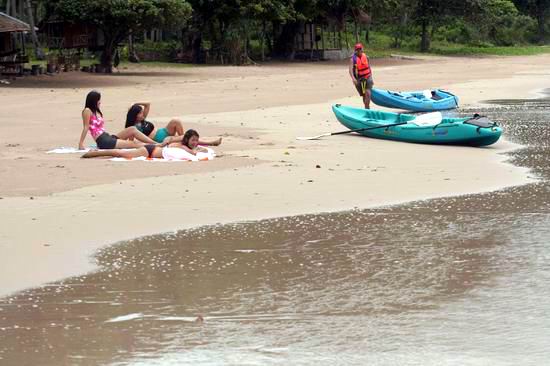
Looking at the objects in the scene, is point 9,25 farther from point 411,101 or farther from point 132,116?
point 132,116

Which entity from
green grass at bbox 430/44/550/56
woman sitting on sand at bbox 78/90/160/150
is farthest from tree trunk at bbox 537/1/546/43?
woman sitting on sand at bbox 78/90/160/150

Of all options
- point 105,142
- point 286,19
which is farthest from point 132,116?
point 286,19

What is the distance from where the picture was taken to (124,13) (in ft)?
107

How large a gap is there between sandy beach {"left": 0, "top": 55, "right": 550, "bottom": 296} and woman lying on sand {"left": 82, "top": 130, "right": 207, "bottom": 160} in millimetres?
272

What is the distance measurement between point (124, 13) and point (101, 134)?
1934 cm

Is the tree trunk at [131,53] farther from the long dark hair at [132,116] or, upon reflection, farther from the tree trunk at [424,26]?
the long dark hair at [132,116]

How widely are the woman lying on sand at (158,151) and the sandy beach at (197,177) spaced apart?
272 mm

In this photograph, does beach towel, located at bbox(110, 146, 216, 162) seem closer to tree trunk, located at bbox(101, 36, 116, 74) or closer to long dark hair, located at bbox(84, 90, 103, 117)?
long dark hair, located at bbox(84, 90, 103, 117)

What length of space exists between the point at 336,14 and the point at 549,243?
4169 cm

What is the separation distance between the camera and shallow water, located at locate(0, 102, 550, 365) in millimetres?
6066

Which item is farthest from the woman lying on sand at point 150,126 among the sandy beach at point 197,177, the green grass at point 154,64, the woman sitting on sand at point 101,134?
the green grass at point 154,64

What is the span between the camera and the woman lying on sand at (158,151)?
45.0ft

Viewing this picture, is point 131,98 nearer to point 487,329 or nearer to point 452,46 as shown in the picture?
point 487,329

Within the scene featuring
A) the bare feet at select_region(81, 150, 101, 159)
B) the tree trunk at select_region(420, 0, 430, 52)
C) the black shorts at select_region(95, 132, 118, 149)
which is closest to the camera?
the bare feet at select_region(81, 150, 101, 159)
